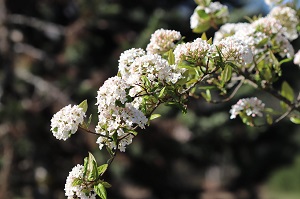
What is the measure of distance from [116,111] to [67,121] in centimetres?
15

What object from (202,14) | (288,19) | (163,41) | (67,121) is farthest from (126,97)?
A: (288,19)

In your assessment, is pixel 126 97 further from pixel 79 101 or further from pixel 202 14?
pixel 79 101

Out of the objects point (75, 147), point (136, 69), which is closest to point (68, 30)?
point (75, 147)

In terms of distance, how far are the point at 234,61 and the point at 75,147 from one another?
17.2 feet

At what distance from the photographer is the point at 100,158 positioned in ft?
20.6

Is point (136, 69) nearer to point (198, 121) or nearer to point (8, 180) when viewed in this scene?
point (8, 180)

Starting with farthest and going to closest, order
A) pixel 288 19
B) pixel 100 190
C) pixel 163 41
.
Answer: pixel 288 19, pixel 163 41, pixel 100 190

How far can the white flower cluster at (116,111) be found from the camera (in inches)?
50.6

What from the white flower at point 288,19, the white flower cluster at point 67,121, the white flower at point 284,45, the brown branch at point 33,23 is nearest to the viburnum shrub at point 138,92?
the white flower cluster at point 67,121

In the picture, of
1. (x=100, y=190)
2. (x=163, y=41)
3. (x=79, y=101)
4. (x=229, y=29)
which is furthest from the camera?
(x=79, y=101)

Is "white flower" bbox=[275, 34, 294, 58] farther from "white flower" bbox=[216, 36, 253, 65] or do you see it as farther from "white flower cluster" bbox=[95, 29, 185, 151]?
"white flower cluster" bbox=[95, 29, 185, 151]

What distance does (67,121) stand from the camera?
1.34 metres

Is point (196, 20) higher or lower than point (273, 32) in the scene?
higher

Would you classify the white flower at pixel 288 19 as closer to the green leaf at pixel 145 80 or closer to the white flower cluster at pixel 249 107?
the white flower cluster at pixel 249 107
